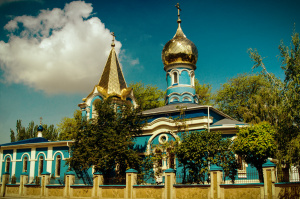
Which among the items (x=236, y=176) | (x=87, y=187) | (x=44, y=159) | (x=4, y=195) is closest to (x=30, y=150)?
(x=44, y=159)

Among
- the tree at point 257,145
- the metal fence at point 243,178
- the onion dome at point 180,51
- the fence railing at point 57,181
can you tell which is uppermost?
the onion dome at point 180,51

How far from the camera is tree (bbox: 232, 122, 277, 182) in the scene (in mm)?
13672

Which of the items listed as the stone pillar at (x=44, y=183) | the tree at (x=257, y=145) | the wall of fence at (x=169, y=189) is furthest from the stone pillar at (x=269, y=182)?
the stone pillar at (x=44, y=183)

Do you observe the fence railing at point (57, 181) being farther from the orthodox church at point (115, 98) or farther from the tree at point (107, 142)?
the tree at point (107, 142)

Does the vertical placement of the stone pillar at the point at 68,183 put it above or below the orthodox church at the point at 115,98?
below

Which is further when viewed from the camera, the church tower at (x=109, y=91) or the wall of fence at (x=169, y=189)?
the church tower at (x=109, y=91)

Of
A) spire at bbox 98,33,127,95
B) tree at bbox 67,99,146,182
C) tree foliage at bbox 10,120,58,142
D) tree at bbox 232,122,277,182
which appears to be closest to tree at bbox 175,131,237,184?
tree at bbox 232,122,277,182

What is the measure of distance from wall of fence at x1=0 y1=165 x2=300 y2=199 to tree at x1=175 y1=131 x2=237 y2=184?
5.88 feet

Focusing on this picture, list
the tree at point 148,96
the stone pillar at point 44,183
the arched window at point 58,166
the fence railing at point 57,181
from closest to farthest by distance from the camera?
the stone pillar at point 44,183, the fence railing at point 57,181, the arched window at point 58,166, the tree at point 148,96

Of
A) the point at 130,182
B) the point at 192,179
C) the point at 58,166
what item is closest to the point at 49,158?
the point at 58,166

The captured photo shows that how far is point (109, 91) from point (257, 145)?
10.9 meters

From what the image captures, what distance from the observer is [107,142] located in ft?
49.9

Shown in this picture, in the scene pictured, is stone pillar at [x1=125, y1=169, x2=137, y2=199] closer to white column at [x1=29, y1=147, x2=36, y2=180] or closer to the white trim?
the white trim

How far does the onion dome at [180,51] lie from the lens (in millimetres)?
22781
